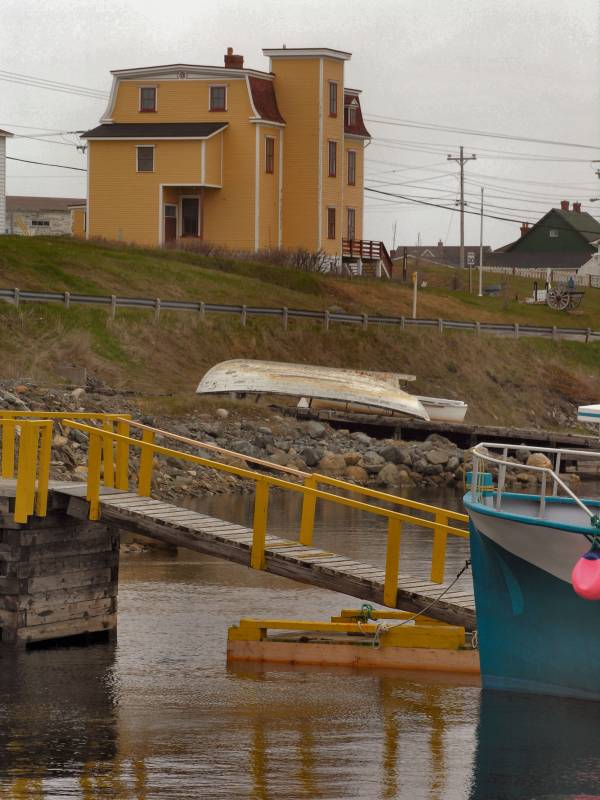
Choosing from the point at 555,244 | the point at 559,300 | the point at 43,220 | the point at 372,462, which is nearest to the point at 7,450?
the point at 372,462

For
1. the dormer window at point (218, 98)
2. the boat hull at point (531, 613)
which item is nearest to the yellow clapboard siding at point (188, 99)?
the dormer window at point (218, 98)

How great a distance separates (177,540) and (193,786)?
5.13 metres

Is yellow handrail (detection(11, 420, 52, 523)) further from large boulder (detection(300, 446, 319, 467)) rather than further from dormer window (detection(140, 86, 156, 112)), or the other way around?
dormer window (detection(140, 86, 156, 112))

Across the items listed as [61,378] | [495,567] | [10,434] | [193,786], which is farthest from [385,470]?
[193,786]

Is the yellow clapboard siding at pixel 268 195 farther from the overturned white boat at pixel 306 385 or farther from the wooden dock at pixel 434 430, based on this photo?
the wooden dock at pixel 434 430

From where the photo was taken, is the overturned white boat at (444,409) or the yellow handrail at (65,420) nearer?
the yellow handrail at (65,420)

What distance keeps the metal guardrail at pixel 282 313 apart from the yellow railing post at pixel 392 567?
111ft

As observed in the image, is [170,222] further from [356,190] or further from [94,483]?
[94,483]

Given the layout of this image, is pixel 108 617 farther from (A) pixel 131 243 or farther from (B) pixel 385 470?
(A) pixel 131 243

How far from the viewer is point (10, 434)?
20.8 m

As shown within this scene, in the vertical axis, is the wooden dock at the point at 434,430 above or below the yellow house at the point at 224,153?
below

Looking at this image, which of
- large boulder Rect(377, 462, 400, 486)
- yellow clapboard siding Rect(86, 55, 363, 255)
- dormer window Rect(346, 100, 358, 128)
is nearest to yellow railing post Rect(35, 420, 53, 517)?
large boulder Rect(377, 462, 400, 486)

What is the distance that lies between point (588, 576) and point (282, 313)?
42703 millimetres

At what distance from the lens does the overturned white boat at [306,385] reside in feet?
159
